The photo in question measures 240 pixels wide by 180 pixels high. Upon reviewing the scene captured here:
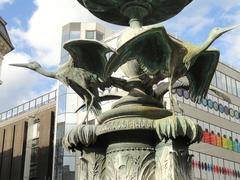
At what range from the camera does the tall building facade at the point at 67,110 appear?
51.2m

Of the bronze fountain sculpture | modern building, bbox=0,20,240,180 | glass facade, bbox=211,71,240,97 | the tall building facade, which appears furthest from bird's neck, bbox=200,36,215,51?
glass facade, bbox=211,71,240,97

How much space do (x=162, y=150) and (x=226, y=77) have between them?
49.9 meters

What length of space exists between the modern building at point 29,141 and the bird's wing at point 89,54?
2015 inches

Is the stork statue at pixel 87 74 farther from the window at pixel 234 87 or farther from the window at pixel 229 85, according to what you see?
the window at pixel 234 87

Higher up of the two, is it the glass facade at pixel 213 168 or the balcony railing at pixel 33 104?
the balcony railing at pixel 33 104

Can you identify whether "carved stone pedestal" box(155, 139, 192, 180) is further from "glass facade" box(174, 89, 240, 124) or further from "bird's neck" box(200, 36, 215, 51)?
"glass facade" box(174, 89, 240, 124)

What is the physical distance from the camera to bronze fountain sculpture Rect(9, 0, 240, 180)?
643cm

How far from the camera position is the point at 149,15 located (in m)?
7.97

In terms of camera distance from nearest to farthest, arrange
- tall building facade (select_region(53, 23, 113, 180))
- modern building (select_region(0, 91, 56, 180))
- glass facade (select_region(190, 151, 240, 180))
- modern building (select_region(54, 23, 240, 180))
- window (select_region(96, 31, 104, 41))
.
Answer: glass facade (select_region(190, 151, 240, 180)) < modern building (select_region(54, 23, 240, 180)) < tall building facade (select_region(53, 23, 113, 180)) < window (select_region(96, 31, 104, 41)) < modern building (select_region(0, 91, 56, 180))

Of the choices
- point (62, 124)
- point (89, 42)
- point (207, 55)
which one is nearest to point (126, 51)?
point (89, 42)

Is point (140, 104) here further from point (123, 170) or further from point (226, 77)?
point (226, 77)

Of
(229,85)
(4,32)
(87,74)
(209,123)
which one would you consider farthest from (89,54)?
(4,32)

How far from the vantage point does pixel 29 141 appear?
6475cm

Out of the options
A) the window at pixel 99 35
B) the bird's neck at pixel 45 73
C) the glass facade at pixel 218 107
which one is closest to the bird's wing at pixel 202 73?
the bird's neck at pixel 45 73
